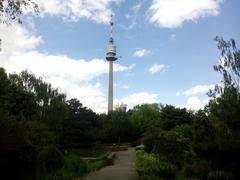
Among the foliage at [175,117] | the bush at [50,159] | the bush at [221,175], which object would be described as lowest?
the bush at [221,175]

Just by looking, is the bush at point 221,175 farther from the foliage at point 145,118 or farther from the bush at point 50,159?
the foliage at point 145,118

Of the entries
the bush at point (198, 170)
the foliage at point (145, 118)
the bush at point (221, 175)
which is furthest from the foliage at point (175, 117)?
the bush at point (221, 175)

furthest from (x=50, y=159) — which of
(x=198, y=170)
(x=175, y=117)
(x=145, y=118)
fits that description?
(x=145, y=118)

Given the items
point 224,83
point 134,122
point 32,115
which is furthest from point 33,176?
point 134,122

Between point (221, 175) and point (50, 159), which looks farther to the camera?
point (50, 159)

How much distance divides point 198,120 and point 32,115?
23.6 m

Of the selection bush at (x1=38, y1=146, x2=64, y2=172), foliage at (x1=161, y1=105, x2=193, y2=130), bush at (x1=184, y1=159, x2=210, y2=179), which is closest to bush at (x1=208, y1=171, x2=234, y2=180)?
bush at (x1=184, y1=159, x2=210, y2=179)

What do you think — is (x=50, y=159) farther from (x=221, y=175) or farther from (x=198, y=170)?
(x=221, y=175)

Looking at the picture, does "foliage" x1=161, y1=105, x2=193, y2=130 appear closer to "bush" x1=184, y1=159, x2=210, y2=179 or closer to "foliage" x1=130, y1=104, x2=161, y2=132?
"foliage" x1=130, y1=104, x2=161, y2=132

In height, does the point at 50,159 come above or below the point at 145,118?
below

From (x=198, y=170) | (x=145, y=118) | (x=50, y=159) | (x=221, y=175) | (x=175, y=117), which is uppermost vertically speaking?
(x=145, y=118)

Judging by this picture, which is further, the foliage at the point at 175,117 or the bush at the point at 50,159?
the foliage at the point at 175,117

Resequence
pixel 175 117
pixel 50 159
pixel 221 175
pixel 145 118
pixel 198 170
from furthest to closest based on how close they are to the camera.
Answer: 1. pixel 145 118
2. pixel 175 117
3. pixel 50 159
4. pixel 198 170
5. pixel 221 175

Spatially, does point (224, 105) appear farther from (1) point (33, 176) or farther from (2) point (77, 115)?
(2) point (77, 115)
